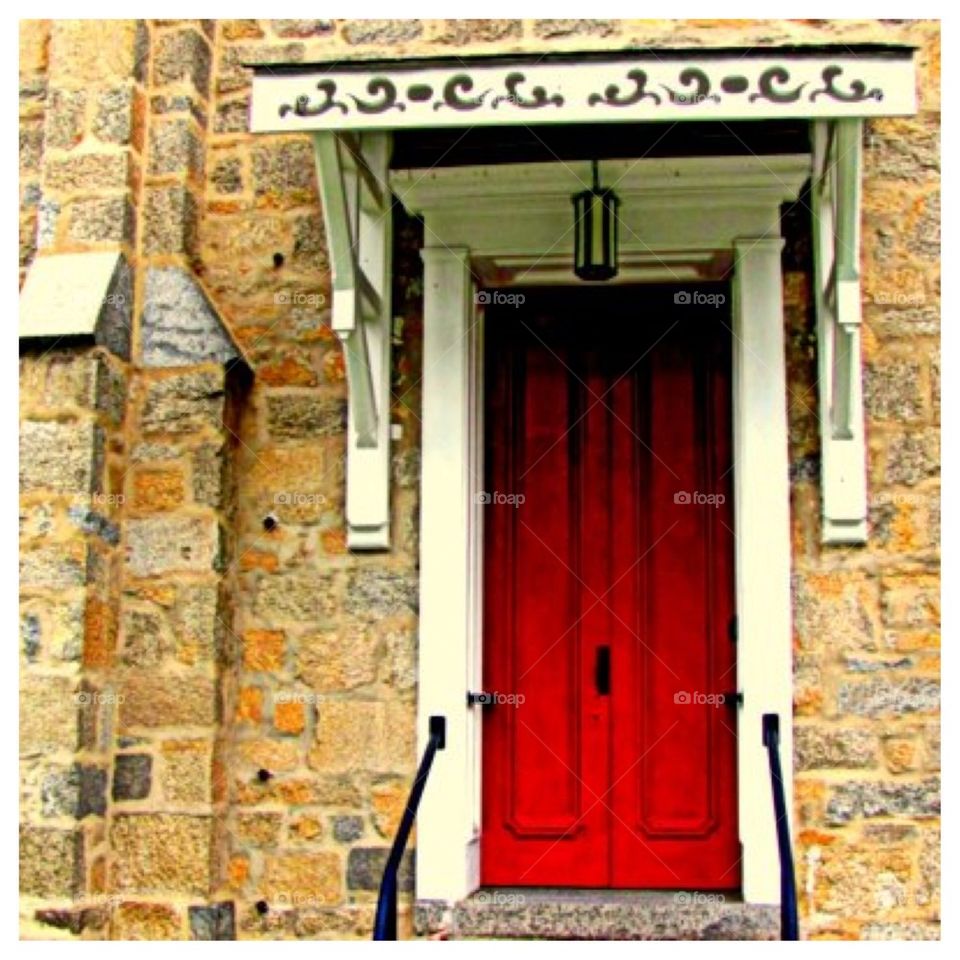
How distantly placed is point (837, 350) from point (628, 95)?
124 cm

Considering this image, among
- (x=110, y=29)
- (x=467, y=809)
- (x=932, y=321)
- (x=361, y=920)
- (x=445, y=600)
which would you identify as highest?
(x=110, y=29)

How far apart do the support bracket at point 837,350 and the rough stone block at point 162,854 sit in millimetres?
2402

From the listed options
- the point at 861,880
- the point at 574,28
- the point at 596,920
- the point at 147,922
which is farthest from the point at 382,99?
the point at 861,880

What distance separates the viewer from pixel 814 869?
17.5ft

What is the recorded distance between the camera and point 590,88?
15.7 feet

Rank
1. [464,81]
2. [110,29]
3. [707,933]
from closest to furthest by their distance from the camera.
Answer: [464,81]
[707,933]
[110,29]

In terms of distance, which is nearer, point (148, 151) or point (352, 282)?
point (352, 282)

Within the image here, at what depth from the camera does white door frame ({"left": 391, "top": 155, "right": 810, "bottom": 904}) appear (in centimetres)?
545

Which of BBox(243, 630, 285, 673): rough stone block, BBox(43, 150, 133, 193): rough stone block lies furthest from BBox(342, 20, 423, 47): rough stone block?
BBox(243, 630, 285, 673): rough stone block

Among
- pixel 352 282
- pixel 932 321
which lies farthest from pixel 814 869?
pixel 352 282

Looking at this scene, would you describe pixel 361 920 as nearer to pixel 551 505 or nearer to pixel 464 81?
pixel 551 505

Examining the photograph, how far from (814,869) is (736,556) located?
112 centimetres

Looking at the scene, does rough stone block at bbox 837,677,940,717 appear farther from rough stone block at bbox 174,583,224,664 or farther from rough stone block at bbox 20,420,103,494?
rough stone block at bbox 20,420,103,494

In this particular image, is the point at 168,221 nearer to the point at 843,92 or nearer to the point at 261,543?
the point at 261,543
